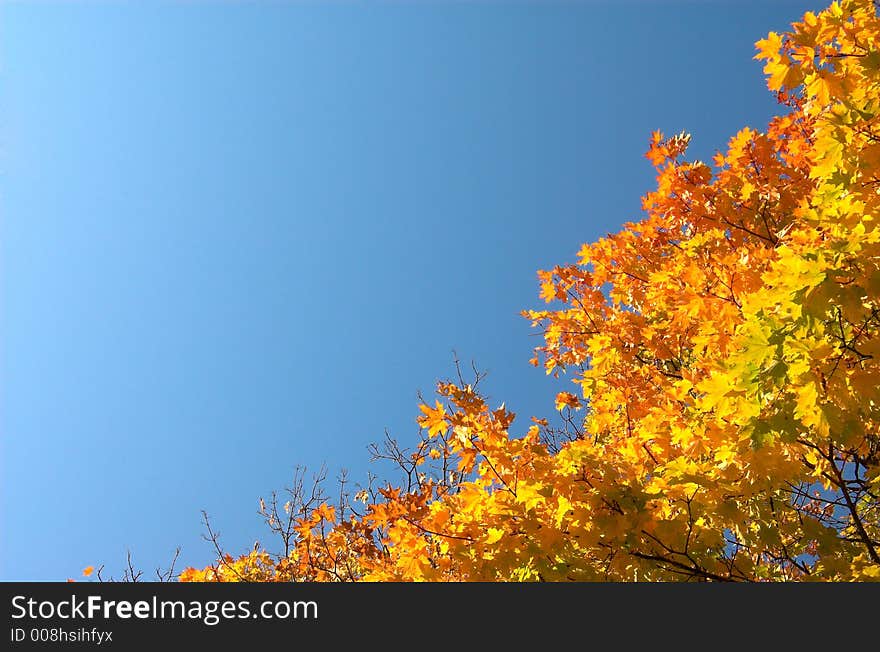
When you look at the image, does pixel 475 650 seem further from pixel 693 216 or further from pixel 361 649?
pixel 693 216

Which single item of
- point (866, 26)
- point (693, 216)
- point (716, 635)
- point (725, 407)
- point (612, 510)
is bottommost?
point (716, 635)

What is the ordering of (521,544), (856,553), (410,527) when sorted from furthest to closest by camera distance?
(856,553)
(410,527)
(521,544)

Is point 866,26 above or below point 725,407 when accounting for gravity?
above

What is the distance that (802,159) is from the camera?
20.6 feet

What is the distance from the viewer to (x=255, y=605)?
11.6ft

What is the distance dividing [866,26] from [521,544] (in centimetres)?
402

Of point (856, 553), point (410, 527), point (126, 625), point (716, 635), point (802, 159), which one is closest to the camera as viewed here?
point (716, 635)

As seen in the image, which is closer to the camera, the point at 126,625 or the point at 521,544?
the point at 126,625

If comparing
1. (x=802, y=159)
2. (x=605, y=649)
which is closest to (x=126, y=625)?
(x=605, y=649)

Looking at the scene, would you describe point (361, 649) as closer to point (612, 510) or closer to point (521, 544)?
point (521, 544)

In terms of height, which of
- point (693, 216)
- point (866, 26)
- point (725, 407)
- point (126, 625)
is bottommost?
Answer: point (126, 625)

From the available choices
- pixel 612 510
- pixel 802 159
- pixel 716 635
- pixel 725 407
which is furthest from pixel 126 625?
pixel 802 159

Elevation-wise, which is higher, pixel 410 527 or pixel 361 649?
pixel 410 527

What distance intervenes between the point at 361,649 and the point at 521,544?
1118mm
